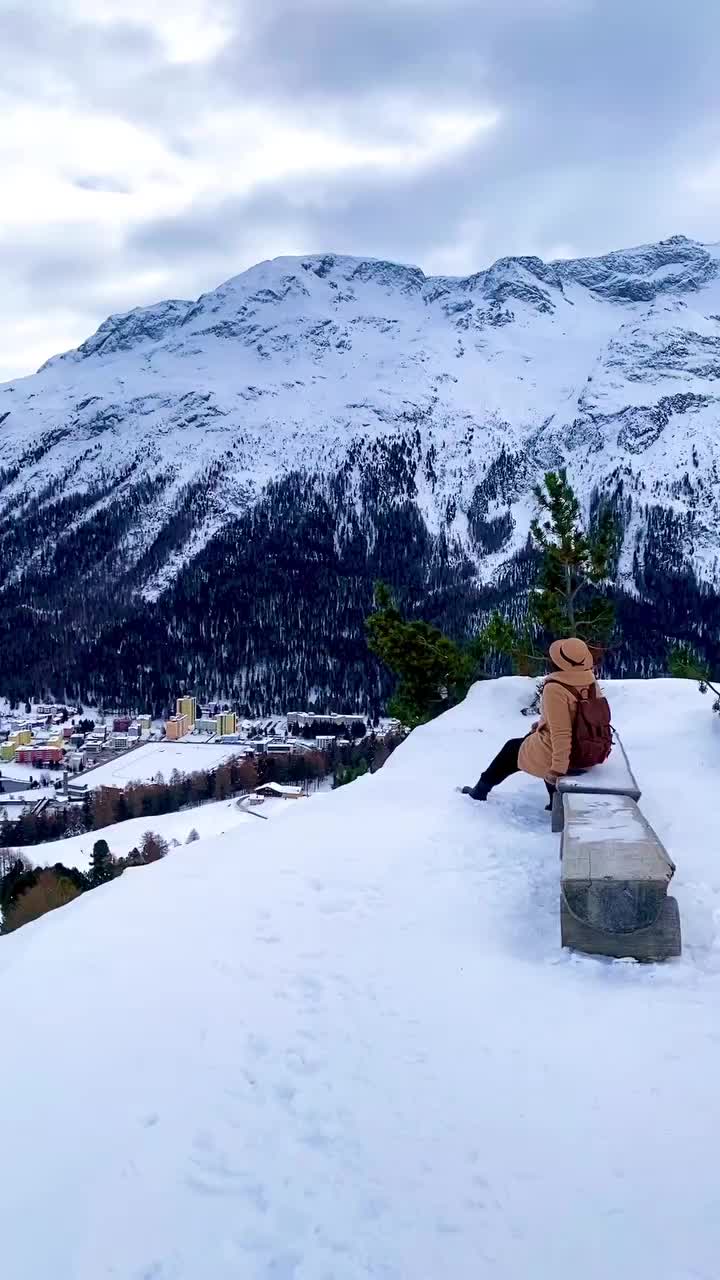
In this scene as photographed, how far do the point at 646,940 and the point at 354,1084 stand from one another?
232cm

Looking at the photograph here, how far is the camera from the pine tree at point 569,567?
68.7 ft

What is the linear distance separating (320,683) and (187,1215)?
160 meters

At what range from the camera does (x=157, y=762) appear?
108750 mm

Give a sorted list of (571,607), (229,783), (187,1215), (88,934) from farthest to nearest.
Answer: (229,783), (571,607), (88,934), (187,1215)

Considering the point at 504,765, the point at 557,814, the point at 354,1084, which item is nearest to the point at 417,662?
the point at 504,765

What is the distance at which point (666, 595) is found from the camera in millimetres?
181625

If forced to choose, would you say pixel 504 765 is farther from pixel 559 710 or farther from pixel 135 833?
pixel 135 833

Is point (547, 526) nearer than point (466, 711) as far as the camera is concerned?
No

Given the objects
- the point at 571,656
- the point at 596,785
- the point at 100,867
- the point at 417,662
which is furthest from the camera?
the point at 100,867

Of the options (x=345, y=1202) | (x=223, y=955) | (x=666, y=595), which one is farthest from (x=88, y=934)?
(x=666, y=595)

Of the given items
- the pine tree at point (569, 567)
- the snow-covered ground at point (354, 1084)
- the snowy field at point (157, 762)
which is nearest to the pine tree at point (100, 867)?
the pine tree at point (569, 567)

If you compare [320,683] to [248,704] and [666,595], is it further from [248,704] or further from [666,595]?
[666,595]

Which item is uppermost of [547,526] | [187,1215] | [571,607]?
[547,526]

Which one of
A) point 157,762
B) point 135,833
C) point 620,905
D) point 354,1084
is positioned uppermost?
point 620,905
